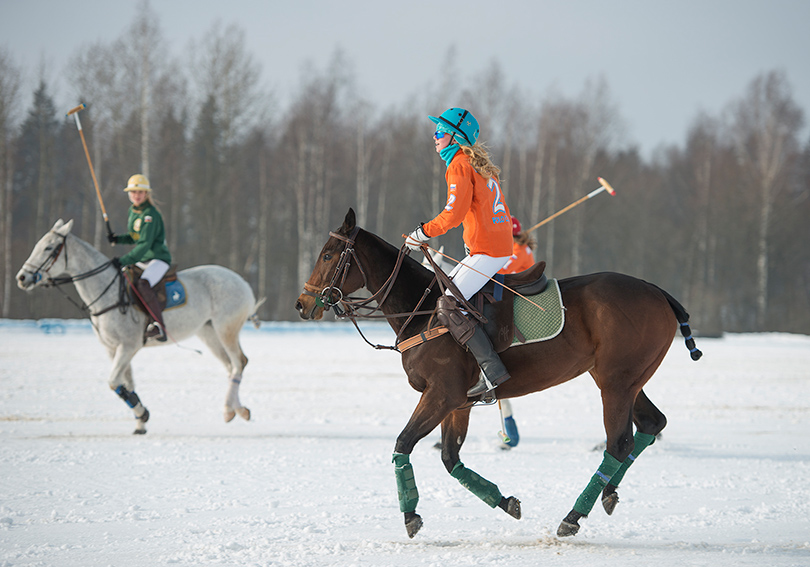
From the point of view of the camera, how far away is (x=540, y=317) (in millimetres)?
5035

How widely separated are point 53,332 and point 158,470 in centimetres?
1858

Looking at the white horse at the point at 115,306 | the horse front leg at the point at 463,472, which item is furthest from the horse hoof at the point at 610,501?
the white horse at the point at 115,306

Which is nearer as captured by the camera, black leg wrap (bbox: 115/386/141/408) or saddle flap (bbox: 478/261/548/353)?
saddle flap (bbox: 478/261/548/353)

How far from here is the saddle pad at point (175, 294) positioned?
972 centimetres

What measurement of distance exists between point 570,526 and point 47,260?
25.4 feet

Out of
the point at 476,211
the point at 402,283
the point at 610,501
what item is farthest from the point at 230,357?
the point at 610,501

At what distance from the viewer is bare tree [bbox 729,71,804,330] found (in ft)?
113

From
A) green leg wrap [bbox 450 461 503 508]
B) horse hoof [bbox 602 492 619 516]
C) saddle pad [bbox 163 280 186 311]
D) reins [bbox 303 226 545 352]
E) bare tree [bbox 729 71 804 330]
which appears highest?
bare tree [bbox 729 71 804 330]

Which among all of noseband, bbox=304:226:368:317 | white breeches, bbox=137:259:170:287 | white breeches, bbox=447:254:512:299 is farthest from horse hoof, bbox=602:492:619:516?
white breeches, bbox=137:259:170:287

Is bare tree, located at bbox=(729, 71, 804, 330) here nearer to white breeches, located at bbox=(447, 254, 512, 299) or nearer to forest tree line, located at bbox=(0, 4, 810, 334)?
A: forest tree line, located at bbox=(0, 4, 810, 334)

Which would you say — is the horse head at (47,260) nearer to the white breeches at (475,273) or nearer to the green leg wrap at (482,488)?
the white breeches at (475,273)

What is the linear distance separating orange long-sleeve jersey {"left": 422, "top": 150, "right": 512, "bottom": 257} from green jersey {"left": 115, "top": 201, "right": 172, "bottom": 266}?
5.79 metres

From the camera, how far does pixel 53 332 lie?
74.9ft

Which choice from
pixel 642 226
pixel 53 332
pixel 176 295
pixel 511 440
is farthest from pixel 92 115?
pixel 642 226
